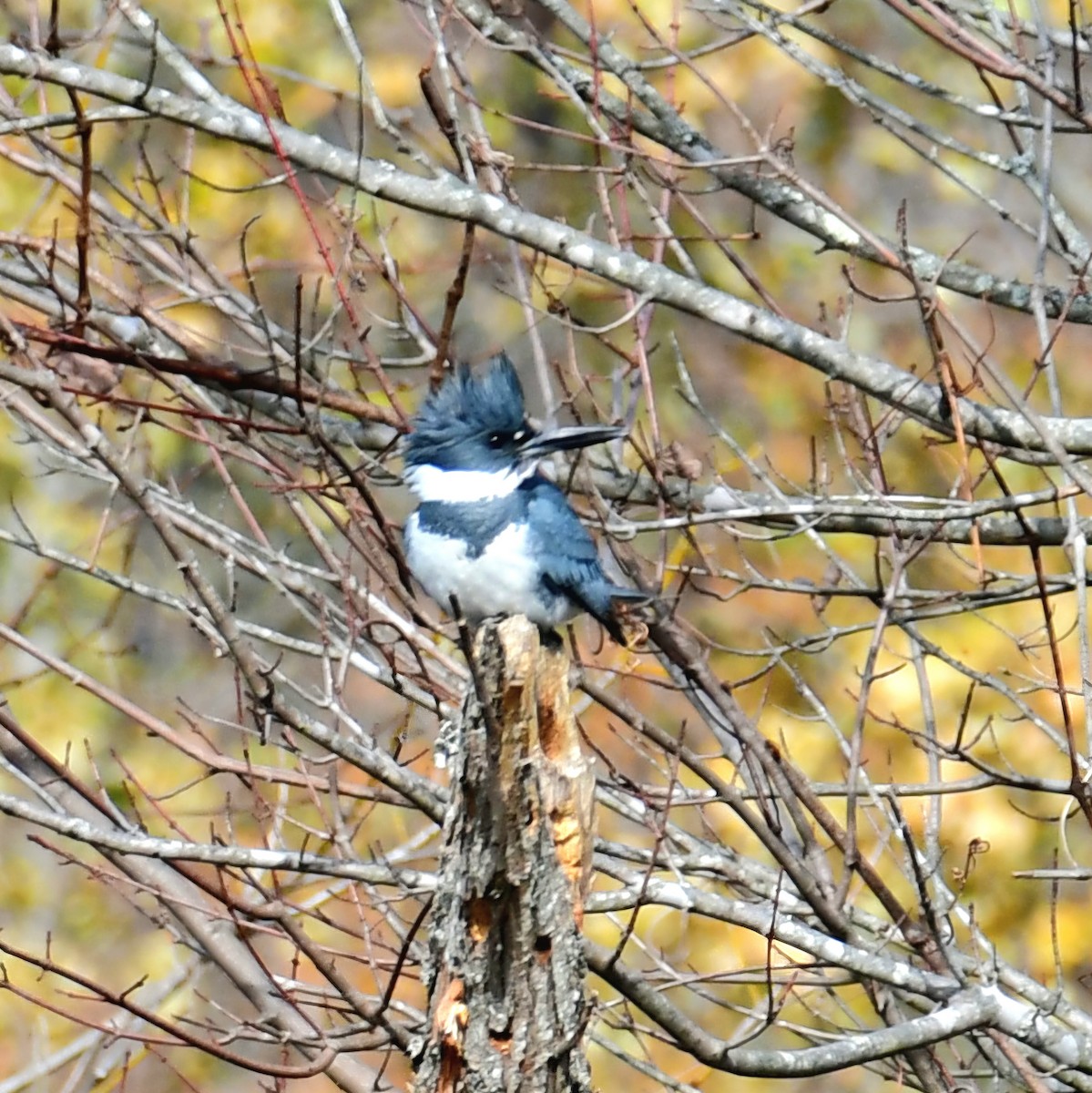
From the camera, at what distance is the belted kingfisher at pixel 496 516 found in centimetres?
359

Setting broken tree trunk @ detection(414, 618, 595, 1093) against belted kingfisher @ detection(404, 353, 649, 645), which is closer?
broken tree trunk @ detection(414, 618, 595, 1093)

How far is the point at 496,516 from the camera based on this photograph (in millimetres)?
3664

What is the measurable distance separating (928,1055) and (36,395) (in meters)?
2.08

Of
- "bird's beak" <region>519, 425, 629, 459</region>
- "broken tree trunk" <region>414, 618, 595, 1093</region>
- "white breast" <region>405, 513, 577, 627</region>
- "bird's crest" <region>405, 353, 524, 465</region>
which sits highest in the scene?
"bird's crest" <region>405, 353, 524, 465</region>

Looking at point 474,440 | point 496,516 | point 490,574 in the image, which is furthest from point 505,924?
point 474,440

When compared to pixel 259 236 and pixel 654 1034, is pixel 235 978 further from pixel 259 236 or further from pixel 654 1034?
pixel 259 236

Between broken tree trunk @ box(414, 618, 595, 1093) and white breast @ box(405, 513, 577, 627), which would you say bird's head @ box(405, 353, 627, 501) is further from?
broken tree trunk @ box(414, 618, 595, 1093)

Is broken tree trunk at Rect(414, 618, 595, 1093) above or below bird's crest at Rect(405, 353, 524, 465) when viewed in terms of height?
below

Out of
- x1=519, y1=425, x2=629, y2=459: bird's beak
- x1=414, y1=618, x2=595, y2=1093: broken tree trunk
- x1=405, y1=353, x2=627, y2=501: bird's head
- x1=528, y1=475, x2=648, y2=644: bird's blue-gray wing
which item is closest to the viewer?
x1=414, y1=618, x2=595, y2=1093: broken tree trunk

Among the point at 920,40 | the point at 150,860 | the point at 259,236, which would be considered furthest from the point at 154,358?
the point at 920,40

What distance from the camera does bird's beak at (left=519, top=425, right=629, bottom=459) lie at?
11.3 ft

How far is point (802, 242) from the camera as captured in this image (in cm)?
769

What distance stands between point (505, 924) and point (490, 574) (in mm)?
1217

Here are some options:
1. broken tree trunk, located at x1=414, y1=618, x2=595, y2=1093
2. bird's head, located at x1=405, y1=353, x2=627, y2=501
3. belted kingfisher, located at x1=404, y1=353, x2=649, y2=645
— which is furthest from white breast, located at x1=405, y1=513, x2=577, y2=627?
broken tree trunk, located at x1=414, y1=618, x2=595, y2=1093
